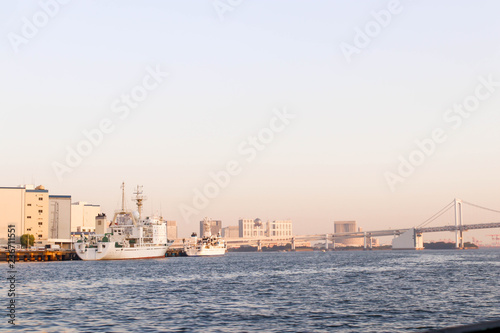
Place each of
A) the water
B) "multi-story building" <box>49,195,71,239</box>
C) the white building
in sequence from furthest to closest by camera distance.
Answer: "multi-story building" <box>49,195,71,239</box> < the white building < the water

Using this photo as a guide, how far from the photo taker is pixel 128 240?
5064 inches

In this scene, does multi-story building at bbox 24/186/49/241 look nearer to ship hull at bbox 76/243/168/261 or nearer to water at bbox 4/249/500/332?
ship hull at bbox 76/243/168/261

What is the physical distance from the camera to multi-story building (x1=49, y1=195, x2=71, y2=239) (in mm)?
169625

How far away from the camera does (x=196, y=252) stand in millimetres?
179000

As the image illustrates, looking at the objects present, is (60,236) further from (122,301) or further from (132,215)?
(122,301)

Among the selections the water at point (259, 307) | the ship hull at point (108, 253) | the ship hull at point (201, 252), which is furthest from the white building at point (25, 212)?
the water at point (259, 307)

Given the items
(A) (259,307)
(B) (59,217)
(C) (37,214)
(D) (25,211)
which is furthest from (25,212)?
(A) (259,307)

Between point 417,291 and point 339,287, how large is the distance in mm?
6586

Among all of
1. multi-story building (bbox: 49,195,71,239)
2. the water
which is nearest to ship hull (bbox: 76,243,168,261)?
multi-story building (bbox: 49,195,71,239)

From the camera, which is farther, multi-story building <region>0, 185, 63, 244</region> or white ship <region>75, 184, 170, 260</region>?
multi-story building <region>0, 185, 63, 244</region>

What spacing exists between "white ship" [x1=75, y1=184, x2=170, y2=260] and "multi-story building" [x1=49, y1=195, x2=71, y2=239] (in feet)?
141

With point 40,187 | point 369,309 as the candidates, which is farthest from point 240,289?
point 40,187

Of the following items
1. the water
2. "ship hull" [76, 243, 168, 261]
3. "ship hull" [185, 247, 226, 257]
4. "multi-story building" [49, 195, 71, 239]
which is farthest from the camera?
"ship hull" [185, 247, 226, 257]

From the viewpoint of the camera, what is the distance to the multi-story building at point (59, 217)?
169625 millimetres
